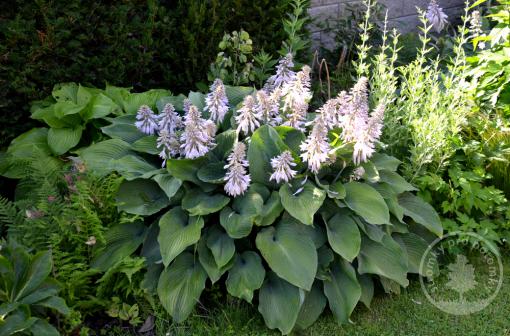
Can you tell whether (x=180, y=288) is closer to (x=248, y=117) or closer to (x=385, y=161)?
(x=248, y=117)

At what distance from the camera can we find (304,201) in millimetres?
3533

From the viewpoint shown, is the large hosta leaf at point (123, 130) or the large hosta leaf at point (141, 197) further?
the large hosta leaf at point (123, 130)

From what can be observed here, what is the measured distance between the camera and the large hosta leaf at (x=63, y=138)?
13.7ft

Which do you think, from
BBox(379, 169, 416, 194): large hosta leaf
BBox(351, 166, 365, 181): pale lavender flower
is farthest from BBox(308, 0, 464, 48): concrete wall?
BBox(351, 166, 365, 181): pale lavender flower

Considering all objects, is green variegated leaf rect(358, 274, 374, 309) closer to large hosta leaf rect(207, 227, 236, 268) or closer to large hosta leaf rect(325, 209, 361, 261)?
large hosta leaf rect(325, 209, 361, 261)

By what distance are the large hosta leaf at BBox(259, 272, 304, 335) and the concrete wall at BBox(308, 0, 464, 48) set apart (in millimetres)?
3167

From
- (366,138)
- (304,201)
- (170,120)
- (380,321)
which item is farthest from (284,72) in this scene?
(380,321)

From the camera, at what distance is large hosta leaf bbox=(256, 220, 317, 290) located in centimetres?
337

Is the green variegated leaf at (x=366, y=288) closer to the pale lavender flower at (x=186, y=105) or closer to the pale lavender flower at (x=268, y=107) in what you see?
the pale lavender flower at (x=268, y=107)

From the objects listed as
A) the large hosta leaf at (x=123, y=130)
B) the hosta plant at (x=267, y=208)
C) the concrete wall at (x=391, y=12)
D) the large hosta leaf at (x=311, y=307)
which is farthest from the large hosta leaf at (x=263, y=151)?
Answer: the concrete wall at (x=391, y=12)

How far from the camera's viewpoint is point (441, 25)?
5984 millimetres

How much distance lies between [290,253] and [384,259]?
64 centimetres

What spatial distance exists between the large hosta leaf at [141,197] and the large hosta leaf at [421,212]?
1.54 m

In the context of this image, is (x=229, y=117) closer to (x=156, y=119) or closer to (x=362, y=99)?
(x=156, y=119)
